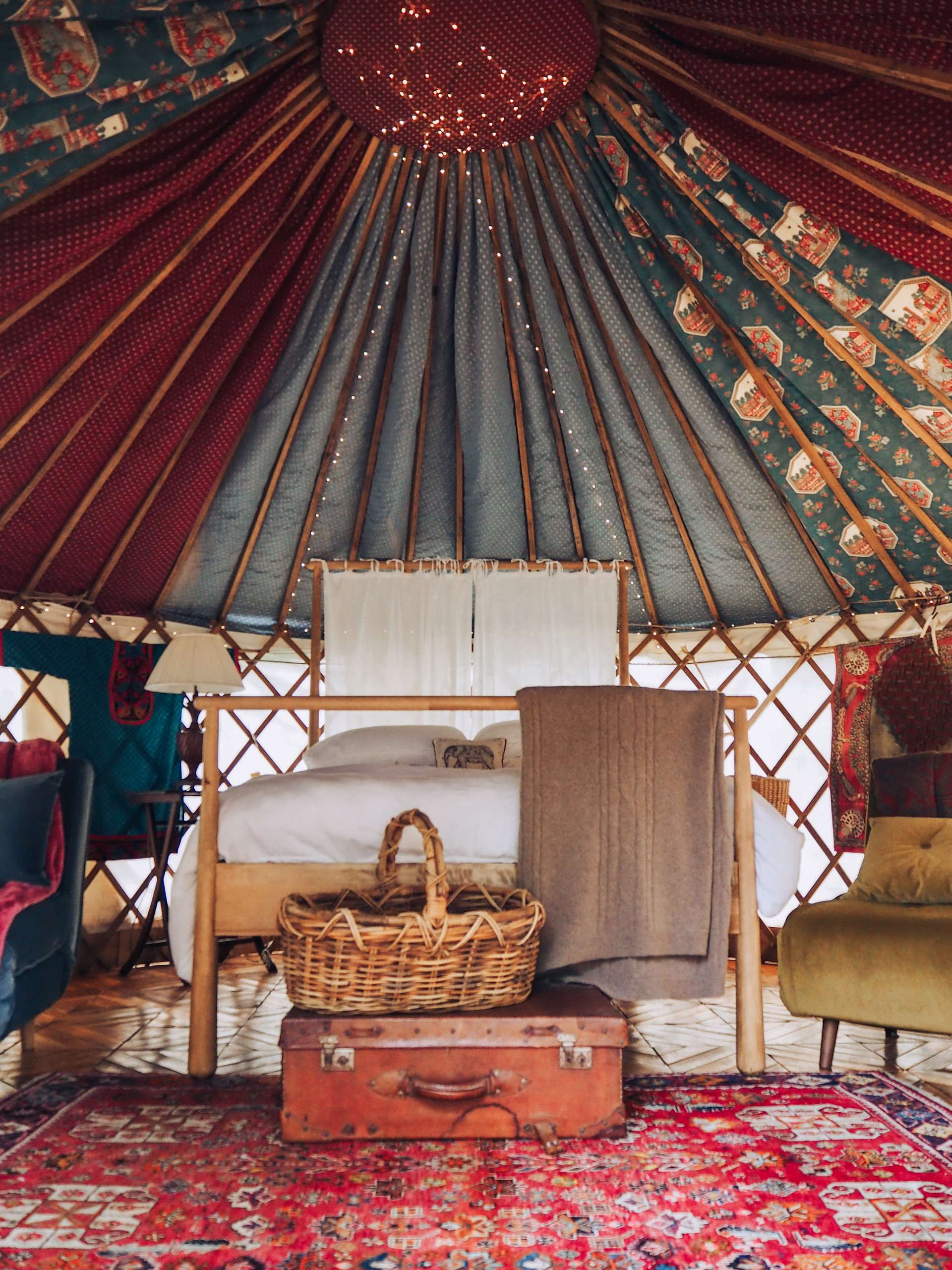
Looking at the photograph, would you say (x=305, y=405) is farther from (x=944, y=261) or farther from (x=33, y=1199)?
(x=33, y=1199)

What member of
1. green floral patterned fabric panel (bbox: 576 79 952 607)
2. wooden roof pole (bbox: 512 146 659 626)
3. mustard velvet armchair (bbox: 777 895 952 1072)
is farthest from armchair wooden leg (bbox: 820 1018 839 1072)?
wooden roof pole (bbox: 512 146 659 626)

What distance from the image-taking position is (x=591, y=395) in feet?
12.0

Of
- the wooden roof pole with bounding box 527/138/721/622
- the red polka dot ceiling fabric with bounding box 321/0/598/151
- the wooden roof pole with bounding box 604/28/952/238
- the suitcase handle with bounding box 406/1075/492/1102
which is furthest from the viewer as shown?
the wooden roof pole with bounding box 527/138/721/622

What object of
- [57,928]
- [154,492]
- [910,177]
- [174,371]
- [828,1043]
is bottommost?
[828,1043]

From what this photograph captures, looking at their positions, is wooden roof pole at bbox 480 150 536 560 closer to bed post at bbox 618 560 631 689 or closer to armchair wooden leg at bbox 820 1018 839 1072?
bed post at bbox 618 560 631 689

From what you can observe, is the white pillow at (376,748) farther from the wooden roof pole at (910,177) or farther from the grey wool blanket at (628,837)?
the wooden roof pole at (910,177)

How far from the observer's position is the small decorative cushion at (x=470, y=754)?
318 cm

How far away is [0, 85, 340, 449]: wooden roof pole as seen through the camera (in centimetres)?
259

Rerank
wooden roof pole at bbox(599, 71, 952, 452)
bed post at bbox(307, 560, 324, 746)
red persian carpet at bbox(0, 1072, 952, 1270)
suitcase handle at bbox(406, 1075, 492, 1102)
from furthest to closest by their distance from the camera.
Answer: bed post at bbox(307, 560, 324, 746) < wooden roof pole at bbox(599, 71, 952, 452) < suitcase handle at bbox(406, 1075, 492, 1102) < red persian carpet at bbox(0, 1072, 952, 1270)

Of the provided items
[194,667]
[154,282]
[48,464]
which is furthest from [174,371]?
[194,667]

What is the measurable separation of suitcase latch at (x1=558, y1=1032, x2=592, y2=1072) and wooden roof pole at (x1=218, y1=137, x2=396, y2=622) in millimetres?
2290

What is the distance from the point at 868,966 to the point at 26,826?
1.89 meters

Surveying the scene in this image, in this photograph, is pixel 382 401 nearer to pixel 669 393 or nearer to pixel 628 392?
pixel 628 392

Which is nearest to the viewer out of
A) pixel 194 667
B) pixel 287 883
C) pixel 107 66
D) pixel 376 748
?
pixel 107 66
